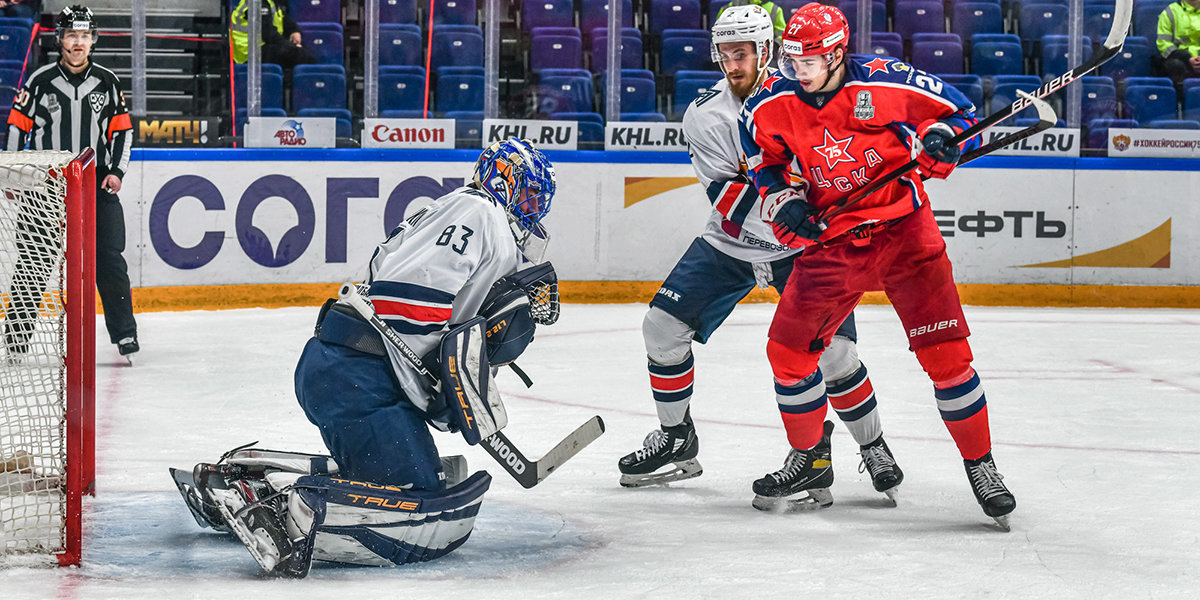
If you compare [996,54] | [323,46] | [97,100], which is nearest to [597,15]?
[323,46]

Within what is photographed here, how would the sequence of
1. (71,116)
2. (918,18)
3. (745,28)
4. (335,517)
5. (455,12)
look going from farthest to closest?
(918,18) < (455,12) < (71,116) < (745,28) < (335,517)

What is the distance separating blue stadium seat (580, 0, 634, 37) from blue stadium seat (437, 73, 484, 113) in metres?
0.68

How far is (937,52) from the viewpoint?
7.71 metres

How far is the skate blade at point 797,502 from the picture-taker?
10.3 ft

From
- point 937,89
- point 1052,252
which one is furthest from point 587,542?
point 1052,252

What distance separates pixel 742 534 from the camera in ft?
9.49

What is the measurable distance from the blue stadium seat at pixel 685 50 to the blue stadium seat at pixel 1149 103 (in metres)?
2.29

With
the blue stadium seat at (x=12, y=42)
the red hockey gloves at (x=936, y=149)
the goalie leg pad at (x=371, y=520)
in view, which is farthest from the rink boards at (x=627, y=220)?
the goalie leg pad at (x=371, y=520)

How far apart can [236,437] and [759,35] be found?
A: 1.80 metres

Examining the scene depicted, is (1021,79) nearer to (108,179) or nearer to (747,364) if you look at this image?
(747,364)

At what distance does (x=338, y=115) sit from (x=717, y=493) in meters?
4.18

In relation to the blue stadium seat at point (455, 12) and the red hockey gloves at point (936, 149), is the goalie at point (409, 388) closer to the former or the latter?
the red hockey gloves at point (936, 149)

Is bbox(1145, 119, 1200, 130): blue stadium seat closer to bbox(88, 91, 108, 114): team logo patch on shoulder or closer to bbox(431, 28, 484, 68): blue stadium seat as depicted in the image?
bbox(431, 28, 484, 68): blue stadium seat

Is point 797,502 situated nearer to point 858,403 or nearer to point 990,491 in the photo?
point 858,403
